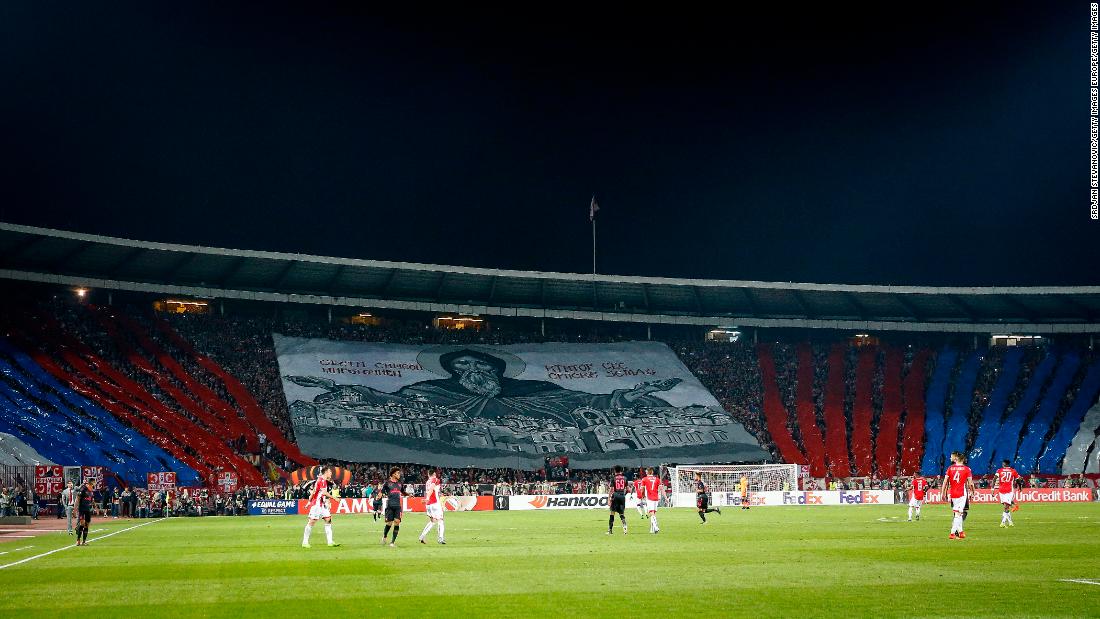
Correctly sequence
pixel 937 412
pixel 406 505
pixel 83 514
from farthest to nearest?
pixel 937 412
pixel 406 505
pixel 83 514

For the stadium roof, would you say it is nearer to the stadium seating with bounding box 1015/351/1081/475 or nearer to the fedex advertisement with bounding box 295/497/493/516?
the stadium seating with bounding box 1015/351/1081/475

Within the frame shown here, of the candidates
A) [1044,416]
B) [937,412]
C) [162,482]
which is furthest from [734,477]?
[162,482]

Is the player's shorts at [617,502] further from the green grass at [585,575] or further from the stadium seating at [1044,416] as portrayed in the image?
the stadium seating at [1044,416]

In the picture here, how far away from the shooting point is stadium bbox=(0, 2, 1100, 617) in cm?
3653

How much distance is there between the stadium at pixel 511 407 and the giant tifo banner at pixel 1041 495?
23 centimetres

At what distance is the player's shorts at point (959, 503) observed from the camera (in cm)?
2709

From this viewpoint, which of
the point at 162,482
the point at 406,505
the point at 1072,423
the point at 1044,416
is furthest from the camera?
the point at 1044,416

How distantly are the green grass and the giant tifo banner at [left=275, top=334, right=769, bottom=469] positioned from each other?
37705 mm

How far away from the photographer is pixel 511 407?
75.6m

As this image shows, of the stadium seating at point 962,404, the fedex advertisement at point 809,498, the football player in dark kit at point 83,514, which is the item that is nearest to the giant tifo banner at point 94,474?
the football player in dark kit at point 83,514

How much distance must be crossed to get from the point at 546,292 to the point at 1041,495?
38.9 metres

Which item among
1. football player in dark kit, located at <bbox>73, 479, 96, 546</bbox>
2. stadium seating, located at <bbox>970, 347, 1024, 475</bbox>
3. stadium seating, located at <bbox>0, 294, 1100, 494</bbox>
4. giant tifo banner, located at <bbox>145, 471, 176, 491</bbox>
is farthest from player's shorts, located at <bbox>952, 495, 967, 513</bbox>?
stadium seating, located at <bbox>970, 347, 1024, 475</bbox>

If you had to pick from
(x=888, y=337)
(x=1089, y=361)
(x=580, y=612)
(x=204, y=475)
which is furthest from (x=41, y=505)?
(x=1089, y=361)

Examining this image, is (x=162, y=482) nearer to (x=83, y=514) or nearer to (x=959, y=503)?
(x=83, y=514)
